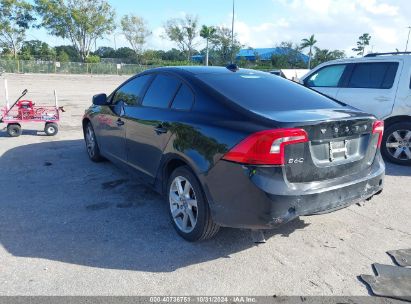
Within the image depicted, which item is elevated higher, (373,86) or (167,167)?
(373,86)

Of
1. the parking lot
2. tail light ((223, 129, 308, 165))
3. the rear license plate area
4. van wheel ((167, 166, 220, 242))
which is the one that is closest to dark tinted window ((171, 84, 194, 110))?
van wheel ((167, 166, 220, 242))

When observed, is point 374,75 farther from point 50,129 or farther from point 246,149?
point 50,129

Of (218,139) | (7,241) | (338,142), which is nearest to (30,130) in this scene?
(7,241)

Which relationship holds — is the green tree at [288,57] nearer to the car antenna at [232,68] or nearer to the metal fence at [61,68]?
the metal fence at [61,68]

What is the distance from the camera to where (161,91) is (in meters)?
4.21

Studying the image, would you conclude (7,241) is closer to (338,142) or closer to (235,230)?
(235,230)

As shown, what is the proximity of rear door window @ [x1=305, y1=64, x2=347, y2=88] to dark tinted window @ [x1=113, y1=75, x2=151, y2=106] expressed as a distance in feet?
13.7

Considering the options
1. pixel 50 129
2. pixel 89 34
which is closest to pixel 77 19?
pixel 89 34

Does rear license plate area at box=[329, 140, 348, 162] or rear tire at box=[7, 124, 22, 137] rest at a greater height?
rear license plate area at box=[329, 140, 348, 162]

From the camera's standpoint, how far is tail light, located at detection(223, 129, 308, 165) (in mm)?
2871

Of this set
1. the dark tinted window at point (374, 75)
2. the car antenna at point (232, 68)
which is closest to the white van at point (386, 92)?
the dark tinted window at point (374, 75)

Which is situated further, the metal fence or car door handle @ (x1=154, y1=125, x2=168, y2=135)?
the metal fence

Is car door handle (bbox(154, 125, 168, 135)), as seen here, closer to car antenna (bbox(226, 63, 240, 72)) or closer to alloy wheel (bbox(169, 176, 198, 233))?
alloy wheel (bbox(169, 176, 198, 233))

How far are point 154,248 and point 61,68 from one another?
49372mm
